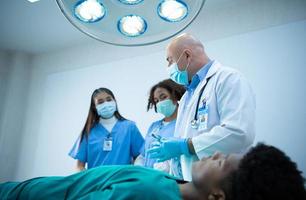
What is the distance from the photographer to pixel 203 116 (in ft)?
4.25

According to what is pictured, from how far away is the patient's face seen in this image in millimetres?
845

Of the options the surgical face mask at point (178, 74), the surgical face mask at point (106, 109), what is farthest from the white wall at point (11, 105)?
the surgical face mask at point (178, 74)

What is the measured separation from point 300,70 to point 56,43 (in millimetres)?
2432

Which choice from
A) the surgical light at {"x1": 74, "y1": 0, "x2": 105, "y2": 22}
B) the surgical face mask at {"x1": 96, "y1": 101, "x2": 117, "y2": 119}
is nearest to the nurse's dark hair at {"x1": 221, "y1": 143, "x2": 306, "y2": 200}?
the surgical light at {"x1": 74, "y1": 0, "x2": 105, "y2": 22}

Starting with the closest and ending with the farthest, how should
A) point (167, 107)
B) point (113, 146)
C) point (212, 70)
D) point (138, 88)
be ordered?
point (212, 70) < point (167, 107) < point (113, 146) < point (138, 88)

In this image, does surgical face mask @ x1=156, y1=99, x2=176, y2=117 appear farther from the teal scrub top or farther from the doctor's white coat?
the teal scrub top

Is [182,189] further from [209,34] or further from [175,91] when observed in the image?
[209,34]

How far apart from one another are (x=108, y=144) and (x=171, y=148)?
925mm

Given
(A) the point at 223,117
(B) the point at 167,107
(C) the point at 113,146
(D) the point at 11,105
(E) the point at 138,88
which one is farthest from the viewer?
(D) the point at 11,105

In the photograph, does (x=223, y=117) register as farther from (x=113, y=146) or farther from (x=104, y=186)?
(x=113, y=146)

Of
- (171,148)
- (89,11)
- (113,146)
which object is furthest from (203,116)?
(113,146)

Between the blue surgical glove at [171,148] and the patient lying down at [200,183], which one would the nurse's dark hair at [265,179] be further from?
the blue surgical glove at [171,148]

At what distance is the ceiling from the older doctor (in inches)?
38.3

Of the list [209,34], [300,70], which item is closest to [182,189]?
[300,70]
